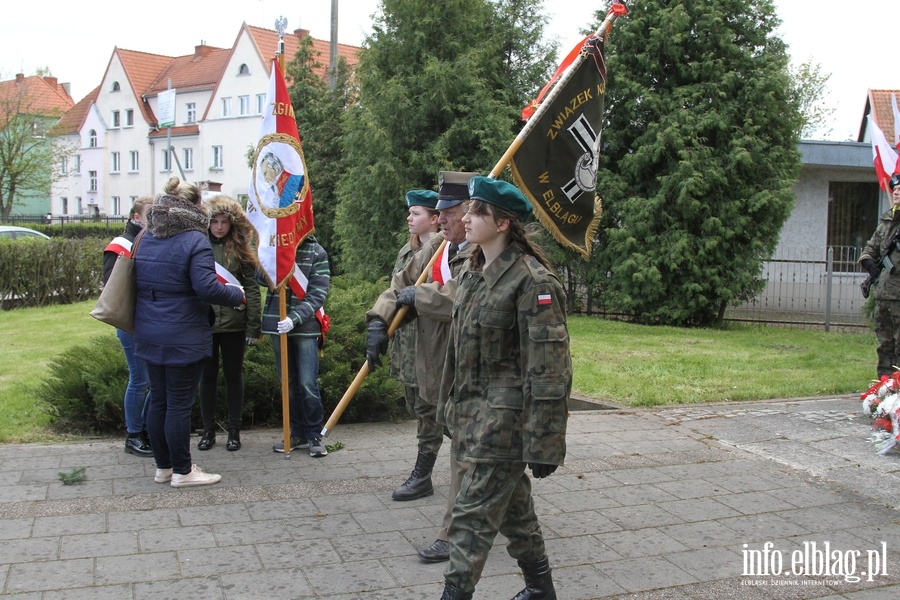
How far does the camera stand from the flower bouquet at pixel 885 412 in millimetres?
6730

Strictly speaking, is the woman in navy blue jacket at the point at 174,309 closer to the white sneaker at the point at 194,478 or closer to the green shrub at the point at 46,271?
the white sneaker at the point at 194,478

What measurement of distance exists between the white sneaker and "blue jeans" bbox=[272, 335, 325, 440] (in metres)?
0.93

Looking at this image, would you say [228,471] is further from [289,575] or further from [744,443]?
[744,443]

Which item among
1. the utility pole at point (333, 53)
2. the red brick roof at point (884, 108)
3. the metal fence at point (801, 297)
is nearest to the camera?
the metal fence at point (801, 297)

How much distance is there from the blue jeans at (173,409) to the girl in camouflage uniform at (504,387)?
95.4 inches

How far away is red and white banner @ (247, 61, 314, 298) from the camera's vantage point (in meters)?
6.35

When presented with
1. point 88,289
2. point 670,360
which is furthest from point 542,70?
point 88,289

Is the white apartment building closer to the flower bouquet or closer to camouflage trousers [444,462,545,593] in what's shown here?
the flower bouquet

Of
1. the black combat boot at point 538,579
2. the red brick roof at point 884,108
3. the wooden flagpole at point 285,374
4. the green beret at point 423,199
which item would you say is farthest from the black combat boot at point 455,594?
the red brick roof at point 884,108

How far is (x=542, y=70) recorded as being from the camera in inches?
689

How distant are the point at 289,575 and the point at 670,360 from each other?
25.0 feet

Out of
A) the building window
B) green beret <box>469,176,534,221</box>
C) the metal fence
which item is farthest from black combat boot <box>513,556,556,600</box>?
the building window

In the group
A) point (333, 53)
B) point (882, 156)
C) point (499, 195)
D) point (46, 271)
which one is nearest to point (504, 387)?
point (499, 195)

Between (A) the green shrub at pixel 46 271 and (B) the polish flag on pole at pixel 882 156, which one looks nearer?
(B) the polish flag on pole at pixel 882 156
